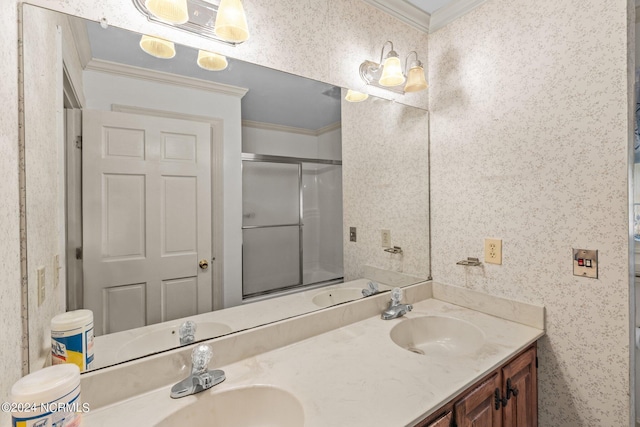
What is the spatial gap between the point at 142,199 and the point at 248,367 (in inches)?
25.0

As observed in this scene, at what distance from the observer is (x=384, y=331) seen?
125 centimetres

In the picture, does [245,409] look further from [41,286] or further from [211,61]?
[211,61]

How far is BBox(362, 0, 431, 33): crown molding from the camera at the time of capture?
1485 millimetres

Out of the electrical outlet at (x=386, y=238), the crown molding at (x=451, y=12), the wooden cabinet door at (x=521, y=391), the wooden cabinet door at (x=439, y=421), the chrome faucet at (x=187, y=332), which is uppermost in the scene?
the crown molding at (x=451, y=12)

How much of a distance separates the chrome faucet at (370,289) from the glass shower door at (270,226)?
0.35m

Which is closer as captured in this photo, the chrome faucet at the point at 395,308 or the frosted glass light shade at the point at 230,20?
the frosted glass light shade at the point at 230,20

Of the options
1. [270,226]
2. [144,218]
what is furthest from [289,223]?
[144,218]

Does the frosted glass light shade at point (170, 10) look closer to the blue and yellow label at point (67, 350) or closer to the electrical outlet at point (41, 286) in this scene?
the electrical outlet at point (41, 286)

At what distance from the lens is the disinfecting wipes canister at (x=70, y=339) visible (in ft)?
2.49

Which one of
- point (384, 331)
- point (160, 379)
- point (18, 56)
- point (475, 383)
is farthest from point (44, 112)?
point (475, 383)

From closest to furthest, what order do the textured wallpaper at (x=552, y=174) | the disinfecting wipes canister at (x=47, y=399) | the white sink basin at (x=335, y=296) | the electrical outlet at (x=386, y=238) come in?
the disinfecting wipes canister at (x=47, y=399)
the textured wallpaper at (x=552, y=174)
the white sink basin at (x=335, y=296)
the electrical outlet at (x=386, y=238)

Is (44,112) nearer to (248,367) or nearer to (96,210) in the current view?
(96,210)

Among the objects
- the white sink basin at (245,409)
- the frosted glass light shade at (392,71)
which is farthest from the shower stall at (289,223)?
the frosted glass light shade at (392,71)

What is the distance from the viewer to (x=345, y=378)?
2.98ft
